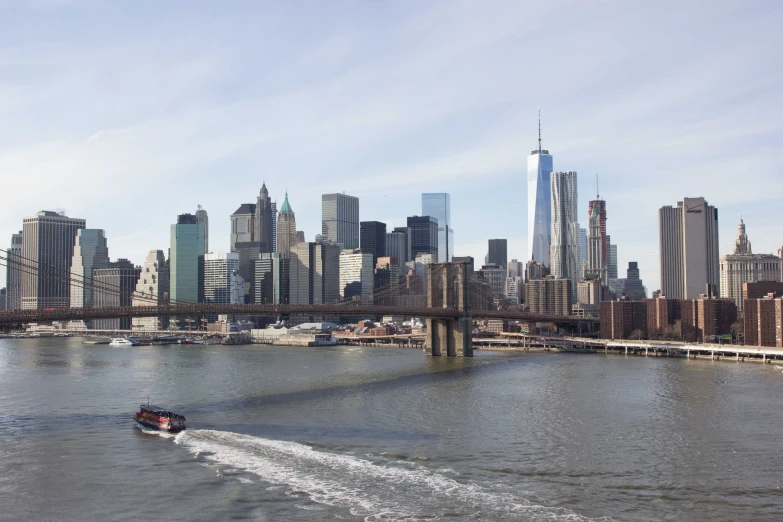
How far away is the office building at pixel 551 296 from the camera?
170 meters

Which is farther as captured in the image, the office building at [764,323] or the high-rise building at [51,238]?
the high-rise building at [51,238]

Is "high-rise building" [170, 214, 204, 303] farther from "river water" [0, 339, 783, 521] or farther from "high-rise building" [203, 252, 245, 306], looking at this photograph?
"river water" [0, 339, 783, 521]

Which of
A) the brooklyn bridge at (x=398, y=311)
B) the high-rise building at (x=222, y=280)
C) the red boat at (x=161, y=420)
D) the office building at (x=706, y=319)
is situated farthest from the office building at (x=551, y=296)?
the red boat at (x=161, y=420)

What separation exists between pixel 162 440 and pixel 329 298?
165753 millimetres

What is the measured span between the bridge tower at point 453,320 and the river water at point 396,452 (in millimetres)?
27889

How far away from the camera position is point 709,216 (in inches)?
7077

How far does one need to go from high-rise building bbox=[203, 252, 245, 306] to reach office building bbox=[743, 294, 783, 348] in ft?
448

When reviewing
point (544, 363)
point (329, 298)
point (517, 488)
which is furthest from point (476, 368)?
point (329, 298)

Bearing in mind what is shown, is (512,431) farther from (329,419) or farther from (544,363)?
(544,363)

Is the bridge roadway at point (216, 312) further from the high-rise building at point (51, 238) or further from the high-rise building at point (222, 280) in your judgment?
the high-rise building at point (51, 238)

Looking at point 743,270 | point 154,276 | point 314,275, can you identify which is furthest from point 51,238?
point 743,270

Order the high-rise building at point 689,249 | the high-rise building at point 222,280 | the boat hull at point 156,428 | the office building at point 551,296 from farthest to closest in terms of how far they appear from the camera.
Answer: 1. the high-rise building at point 222,280
2. the high-rise building at point 689,249
3. the office building at point 551,296
4. the boat hull at point 156,428

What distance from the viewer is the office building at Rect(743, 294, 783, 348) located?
73.9m

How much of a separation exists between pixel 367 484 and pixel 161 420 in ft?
35.9
